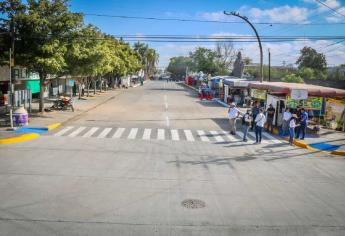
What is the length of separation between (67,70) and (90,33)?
3421 millimetres

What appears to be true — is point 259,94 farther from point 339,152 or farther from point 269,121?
point 339,152

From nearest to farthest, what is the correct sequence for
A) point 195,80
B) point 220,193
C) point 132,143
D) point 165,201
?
point 165,201 < point 220,193 < point 132,143 < point 195,80

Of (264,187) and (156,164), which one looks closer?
(264,187)

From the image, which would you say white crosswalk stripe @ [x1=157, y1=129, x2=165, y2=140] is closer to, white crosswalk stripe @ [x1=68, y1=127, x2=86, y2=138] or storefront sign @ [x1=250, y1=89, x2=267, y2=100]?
white crosswalk stripe @ [x1=68, y1=127, x2=86, y2=138]

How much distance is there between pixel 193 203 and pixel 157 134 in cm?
1045

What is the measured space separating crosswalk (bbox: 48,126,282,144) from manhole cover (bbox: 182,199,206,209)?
872 cm

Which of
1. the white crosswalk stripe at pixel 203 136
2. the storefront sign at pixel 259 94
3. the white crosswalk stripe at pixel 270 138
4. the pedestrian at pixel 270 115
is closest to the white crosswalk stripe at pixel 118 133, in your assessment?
the white crosswalk stripe at pixel 203 136

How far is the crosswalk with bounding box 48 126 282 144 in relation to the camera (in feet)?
59.0

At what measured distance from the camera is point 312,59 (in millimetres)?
92938

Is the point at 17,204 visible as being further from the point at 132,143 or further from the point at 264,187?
the point at 132,143

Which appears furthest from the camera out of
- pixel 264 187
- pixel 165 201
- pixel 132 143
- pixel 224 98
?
pixel 224 98

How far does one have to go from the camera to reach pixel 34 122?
21.1 metres

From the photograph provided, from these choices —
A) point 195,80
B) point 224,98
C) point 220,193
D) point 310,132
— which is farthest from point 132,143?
point 195,80

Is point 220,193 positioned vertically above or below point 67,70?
below
